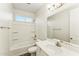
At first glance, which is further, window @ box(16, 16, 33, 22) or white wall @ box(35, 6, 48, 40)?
window @ box(16, 16, 33, 22)

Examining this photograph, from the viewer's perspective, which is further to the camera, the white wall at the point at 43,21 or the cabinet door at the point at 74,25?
the white wall at the point at 43,21

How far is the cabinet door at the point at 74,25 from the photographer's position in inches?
51.4

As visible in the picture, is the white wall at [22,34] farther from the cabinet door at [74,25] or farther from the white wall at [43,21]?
the cabinet door at [74,25]

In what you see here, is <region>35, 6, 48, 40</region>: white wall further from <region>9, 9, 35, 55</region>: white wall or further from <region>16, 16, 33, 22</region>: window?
<region>16, 16, 33, 22</region>: window

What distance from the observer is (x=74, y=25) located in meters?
1.36

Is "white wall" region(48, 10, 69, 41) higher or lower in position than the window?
lower

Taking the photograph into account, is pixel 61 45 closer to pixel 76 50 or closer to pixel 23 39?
pixel 76 50

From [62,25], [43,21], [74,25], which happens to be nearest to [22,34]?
[43,21]

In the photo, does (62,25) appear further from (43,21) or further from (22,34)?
(22,34)

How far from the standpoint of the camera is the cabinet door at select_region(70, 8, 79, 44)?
1.31 meters

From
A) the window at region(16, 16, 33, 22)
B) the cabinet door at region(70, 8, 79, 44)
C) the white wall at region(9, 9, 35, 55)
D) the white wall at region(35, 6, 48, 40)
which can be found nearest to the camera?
the cabinet door at region(70, 8, 79, 44)

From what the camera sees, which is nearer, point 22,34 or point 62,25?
point 62,25

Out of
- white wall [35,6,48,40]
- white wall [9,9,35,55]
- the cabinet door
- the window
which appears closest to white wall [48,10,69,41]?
the cabinet door

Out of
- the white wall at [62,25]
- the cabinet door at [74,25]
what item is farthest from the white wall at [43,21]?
the cabinet door at [74,25]
